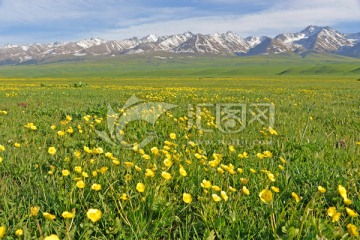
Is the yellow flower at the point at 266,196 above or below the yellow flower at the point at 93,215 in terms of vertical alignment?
below

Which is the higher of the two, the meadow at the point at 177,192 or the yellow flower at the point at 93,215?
the yellow flower at the point at 93,215

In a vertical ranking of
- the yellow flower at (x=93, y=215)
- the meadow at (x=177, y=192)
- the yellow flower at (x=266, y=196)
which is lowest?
the meadow at (x=177, y=192)

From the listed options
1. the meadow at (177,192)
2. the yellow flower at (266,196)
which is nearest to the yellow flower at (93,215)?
the meadow at (177,192)

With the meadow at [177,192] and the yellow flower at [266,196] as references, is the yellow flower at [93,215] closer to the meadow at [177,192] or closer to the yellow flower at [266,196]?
the meadow at [177,192]

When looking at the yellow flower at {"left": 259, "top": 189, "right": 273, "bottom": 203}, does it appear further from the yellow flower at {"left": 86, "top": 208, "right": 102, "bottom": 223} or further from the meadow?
the yellow flower at {"left": 86, "top": 208, "right": 102, "bottom": 223}

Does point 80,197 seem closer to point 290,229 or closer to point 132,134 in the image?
point 290,229

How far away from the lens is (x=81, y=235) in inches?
102

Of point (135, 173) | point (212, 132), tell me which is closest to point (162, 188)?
point (135, 173)

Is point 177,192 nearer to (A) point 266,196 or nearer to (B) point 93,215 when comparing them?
(A) point 266,196

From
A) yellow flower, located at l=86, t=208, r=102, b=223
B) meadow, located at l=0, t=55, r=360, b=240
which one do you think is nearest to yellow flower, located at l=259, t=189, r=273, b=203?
meadow, located at l=0, t=55, r=360, b=240

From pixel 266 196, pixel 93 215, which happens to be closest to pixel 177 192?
pixel 266 196

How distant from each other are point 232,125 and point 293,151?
10.6 feet

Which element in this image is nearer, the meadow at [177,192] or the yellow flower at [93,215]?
the yellow flower at [93,215]

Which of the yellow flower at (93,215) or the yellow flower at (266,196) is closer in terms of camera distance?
the yellow flower at (93,215)
